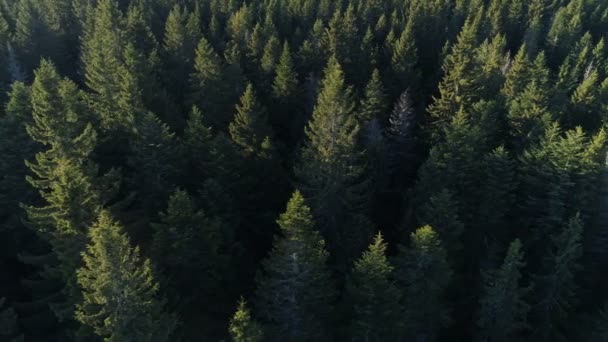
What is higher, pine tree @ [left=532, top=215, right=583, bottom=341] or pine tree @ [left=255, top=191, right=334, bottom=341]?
pine tree @ [left=532, top=215, right=583, bottom=341]

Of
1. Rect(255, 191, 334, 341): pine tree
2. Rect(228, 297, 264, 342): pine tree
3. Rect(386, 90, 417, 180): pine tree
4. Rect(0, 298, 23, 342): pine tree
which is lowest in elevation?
Rect(0, 298, 23, 342): pine tree

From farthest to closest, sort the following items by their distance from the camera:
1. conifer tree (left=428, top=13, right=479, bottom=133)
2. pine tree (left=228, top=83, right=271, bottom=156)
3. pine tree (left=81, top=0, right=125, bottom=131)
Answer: conifer tree (left=428, top=13, right=479, bottom=133)
pine tree (left=228, top=83, right=271, bottom=156)
pine tree (left=81, top=0, right=125, bottom=131)

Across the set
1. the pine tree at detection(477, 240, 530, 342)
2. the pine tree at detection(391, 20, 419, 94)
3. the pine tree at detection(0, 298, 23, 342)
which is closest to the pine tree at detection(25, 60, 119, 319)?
the pine tree at detection(0, 298, 23, 342)

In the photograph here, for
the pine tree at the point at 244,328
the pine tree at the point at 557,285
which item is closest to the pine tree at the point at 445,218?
the pine tree at the point at 557,285

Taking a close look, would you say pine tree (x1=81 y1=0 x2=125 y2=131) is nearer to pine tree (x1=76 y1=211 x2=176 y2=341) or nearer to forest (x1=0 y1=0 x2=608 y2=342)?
forest (x1=0 y1=0 x2=608 y2=342)

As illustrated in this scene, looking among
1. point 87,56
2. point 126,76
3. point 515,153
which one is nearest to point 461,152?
point 515,153
